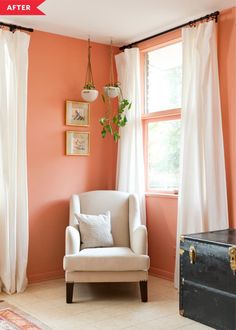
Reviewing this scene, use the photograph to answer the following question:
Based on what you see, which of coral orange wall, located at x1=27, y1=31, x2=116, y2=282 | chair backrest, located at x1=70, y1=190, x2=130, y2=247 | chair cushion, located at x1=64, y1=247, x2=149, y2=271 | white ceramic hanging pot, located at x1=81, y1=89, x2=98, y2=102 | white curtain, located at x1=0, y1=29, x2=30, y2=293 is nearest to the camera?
chair cushion, located at x1=64, y1=247, x2=149, y2=271

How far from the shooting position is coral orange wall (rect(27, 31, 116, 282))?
4.09 m

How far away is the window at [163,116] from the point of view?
418cm

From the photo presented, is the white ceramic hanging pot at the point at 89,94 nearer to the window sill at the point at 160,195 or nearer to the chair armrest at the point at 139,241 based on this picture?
the window sill at the point at 160,195

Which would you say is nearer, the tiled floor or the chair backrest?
the tiled floor

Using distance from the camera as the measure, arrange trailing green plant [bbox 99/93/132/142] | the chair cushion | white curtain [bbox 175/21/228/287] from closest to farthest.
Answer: the chair cushion, white curtain [bbox 175/21/228/287], trailing green plant [bbox 99/93/132/142]

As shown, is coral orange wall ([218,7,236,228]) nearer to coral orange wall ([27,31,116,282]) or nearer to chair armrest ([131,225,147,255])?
chair armrest ([131,225,147,255])

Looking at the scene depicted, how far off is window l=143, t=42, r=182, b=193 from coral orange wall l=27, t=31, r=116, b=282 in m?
0.65

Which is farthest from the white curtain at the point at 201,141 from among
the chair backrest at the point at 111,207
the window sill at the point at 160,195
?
the chair backrest at the point at 111,207

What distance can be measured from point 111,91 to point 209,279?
7.33 ft

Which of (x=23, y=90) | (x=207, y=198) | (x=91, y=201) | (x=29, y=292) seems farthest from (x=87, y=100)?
(x=29, y=292)

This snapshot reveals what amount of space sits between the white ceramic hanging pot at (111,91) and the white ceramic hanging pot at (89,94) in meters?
0.12

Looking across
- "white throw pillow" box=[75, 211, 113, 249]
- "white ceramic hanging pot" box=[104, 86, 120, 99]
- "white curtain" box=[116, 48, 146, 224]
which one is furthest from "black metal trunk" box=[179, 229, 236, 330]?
"white ceramic hanging pot" box=[104, 86, 120, 99]

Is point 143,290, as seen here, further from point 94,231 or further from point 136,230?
point 94,231

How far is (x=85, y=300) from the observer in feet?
11.5
